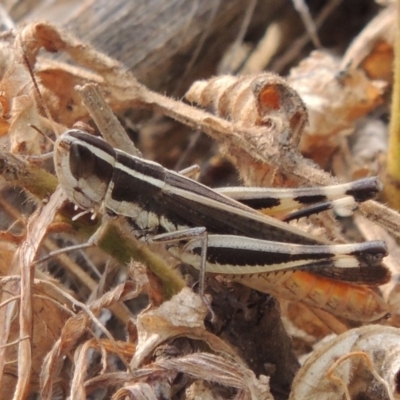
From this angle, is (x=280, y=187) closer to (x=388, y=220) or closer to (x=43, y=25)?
(x=388, y=220)

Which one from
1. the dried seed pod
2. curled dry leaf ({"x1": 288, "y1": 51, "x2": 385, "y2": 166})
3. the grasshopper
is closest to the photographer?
the grasshopper

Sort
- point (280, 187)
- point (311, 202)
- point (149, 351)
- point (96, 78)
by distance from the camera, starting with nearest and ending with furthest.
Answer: point (149, 351) → point (311, 202) → point (280, 187) → point (96, 78)

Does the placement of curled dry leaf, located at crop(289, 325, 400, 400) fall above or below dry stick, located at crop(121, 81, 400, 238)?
below

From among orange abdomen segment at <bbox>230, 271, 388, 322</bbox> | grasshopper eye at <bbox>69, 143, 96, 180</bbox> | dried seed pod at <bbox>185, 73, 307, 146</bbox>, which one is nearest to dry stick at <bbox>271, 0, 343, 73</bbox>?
dried seed pod at <bbox>185, 73, 307, 146</bbox>

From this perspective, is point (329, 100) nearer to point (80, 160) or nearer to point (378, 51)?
point (378, 51)

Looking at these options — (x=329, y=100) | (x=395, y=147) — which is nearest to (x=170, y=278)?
(x=395, y=147)

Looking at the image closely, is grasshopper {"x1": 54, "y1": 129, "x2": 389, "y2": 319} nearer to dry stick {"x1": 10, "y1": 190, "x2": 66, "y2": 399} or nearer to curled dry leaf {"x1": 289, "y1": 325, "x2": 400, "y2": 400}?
dry stick {"x1": 10, "y1": 190, "x2": 66, "y2": 399}

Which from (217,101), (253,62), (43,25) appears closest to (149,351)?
(217,101)
